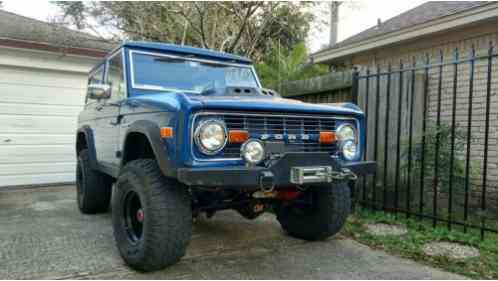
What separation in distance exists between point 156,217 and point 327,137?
148 centimetres

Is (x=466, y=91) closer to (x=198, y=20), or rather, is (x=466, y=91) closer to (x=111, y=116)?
(x=111, y=116)

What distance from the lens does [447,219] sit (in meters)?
4.25

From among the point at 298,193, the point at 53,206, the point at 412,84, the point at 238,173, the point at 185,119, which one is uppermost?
the point at 412,84

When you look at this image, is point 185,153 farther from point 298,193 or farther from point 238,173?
point 298,193

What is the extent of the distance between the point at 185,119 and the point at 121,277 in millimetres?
1367

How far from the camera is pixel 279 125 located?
305 centimetres

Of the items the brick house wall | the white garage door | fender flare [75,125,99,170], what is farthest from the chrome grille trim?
the white garage door

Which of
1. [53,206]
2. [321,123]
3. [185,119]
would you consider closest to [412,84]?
[321,123]

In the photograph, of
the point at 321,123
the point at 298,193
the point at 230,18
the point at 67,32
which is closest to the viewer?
the point at 321,123

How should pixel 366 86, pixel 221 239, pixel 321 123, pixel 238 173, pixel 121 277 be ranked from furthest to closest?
pixel 366 86, pixel 221 239, pixel 321 123, pixel 121 277, pixel 238 173

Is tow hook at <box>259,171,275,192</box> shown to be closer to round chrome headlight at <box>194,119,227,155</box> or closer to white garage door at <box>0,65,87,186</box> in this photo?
round chrome headlight at <box>194,119,227,155</box>

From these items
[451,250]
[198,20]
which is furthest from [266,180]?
[198,20]

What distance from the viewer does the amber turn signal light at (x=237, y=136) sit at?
2.81 meters

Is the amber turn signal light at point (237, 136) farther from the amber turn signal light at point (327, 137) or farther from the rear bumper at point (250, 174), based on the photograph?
the amber turn signal light at point (327, 137)
